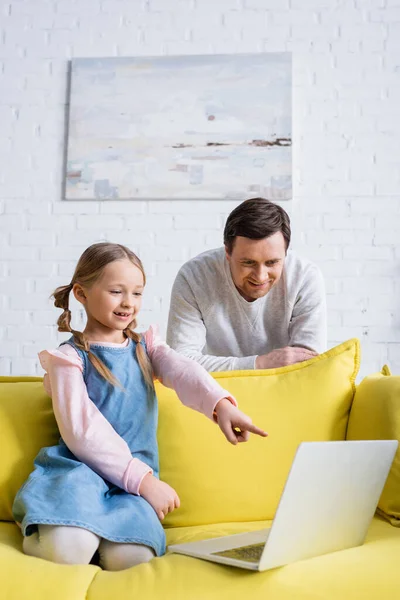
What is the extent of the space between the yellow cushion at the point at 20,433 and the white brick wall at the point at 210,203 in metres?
1.60

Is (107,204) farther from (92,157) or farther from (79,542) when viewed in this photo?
(79,542)

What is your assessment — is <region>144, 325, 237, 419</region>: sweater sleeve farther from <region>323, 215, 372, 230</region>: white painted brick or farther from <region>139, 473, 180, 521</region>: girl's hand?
<region>323, 215, 372, 230</region>: white painted brick

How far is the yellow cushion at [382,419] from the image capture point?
4.90 feet

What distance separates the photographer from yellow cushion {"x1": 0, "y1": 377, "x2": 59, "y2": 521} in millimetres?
1542

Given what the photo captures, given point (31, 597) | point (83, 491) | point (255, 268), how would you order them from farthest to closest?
1. point (255, 268)
2. point (83, 491)
3. point (31, 597)

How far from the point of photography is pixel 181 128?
11.0ft

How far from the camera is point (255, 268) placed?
1952 millimetres

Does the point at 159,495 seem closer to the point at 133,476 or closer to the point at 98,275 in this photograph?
the point at 133,476

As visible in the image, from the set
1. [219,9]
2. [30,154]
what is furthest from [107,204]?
[219,9]

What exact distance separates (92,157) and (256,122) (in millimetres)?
771

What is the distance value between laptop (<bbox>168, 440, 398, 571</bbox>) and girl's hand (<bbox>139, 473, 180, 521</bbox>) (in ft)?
0.39

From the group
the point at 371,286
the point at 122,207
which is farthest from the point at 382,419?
the point at 122,207

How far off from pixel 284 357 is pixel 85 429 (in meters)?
0.62

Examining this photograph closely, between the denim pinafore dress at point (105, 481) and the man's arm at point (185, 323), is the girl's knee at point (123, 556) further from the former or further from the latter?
the man's arm at point (185, 323)
